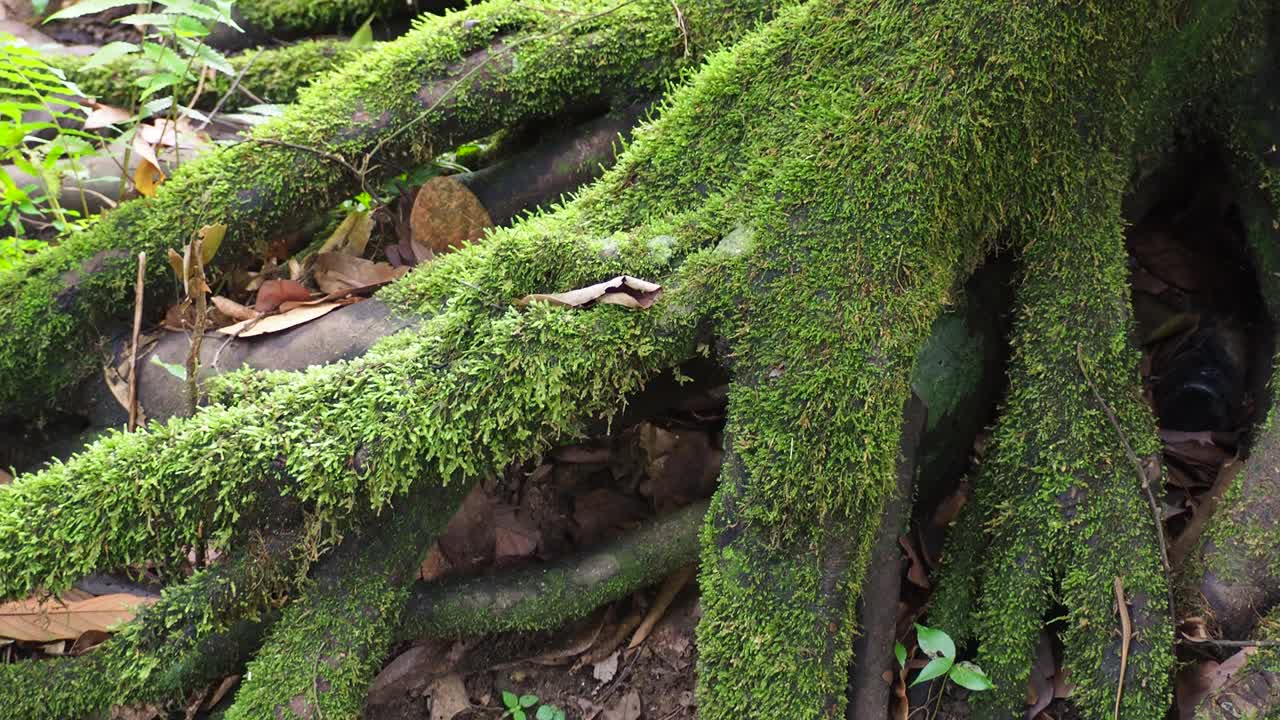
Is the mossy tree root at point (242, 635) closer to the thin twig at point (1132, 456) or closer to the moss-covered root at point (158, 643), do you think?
the moss-covered root at point (158, 643)

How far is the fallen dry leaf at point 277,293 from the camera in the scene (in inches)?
128

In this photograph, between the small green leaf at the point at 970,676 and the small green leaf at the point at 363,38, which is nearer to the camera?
the small green leaf at the point at 970,676

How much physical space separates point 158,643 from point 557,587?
113cm

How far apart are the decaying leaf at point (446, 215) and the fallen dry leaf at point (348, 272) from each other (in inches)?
7.1

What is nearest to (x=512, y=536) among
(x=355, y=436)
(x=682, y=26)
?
(x=355, y=436)

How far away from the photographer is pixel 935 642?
8.29ft

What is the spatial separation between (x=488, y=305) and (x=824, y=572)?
1125 mm

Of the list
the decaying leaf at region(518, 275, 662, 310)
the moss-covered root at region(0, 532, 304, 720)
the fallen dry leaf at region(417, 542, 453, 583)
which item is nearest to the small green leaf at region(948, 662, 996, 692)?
the decaying leaf at region(518, 275, 662, 310)

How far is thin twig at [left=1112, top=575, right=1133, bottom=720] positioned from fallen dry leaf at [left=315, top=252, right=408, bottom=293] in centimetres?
250

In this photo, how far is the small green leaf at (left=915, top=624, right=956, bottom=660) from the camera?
8.25ft

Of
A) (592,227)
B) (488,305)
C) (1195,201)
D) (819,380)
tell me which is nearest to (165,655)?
(488,305)

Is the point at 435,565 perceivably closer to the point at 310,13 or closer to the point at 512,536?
the point at 512,536

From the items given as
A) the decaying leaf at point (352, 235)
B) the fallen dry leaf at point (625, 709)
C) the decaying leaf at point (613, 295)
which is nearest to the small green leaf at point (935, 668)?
the fallen dry leaf at point (625, 709)

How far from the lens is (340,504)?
231 centimetres
